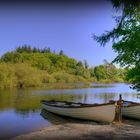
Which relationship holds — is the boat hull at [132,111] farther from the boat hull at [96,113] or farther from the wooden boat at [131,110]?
the boat hull at [96,113]

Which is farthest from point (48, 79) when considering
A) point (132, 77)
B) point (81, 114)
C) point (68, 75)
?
point (132, 77)

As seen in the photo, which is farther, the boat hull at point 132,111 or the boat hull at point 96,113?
the boat hull at point 132,111

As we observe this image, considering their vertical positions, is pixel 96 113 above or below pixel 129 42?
below

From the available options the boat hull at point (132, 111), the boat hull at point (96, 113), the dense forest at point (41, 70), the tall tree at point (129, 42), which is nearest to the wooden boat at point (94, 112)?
the boat hull at point (96, 113)

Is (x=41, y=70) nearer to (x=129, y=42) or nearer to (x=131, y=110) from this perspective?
(x=131, y=110)

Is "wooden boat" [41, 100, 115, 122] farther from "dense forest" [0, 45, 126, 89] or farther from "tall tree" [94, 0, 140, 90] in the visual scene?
"dense forest" [0, 45, 126, 89]

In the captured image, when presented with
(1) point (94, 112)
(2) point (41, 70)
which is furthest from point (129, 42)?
(2) point (41, 70)

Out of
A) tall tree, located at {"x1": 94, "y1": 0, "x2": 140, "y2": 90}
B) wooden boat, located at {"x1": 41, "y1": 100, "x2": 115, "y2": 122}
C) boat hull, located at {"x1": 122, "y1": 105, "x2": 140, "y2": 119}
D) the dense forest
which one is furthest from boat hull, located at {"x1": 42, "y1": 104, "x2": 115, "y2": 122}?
the dense forest

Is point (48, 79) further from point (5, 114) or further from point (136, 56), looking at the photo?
point (136, 56)

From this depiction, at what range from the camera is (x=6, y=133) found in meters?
8.95

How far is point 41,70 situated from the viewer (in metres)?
44.2

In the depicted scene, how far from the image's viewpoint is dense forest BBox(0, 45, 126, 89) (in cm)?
3662

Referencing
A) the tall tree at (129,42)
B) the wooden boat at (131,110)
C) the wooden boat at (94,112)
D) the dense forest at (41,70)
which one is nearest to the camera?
the tall tree at (129,42)

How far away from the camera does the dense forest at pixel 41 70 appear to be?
3662 cm
